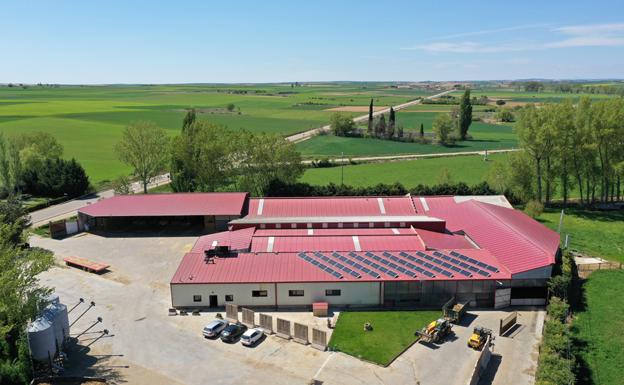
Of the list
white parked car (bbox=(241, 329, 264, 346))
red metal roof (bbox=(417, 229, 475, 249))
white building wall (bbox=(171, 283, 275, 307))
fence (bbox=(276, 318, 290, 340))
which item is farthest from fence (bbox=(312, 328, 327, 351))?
red metal roof (bbox=(417, 229, 475, 249))

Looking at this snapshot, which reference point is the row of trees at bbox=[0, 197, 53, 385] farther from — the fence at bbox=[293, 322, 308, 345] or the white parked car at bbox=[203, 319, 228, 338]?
the fence at bbox=[293, 322, 308, 345]

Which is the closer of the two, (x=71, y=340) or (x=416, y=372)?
(x=416, y=372)

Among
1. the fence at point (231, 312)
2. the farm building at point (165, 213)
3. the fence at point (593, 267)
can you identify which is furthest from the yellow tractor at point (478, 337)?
the farm building at point (165, 213)

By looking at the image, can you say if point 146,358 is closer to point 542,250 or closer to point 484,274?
point 484,274

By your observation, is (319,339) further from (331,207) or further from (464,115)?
(464,115)

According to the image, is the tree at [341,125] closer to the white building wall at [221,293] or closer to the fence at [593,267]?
the fence at [593,267]

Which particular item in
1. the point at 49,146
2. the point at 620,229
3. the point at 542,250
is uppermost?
the point at 49,146

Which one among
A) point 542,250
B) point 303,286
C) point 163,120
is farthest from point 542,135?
point 163,120
